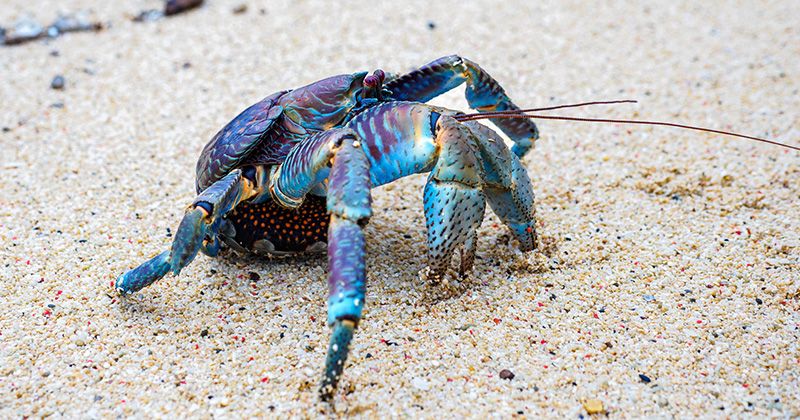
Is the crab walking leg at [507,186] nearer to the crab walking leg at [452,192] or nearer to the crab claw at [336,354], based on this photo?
the crab walking leg at [452,192]

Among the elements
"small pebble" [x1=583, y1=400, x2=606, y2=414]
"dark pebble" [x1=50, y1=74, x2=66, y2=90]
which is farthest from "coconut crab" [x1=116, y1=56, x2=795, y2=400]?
"dark pebble" [x1=50, y1=74, x2=66, y2=90]

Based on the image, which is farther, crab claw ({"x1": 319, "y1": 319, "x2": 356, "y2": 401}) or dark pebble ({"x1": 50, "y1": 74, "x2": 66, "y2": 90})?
dark pebble ({"x1": 50, "y1": 74, "x2": 66, "y2": 90})

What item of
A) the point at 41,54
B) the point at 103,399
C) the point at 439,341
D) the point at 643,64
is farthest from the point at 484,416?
the point at 41,54

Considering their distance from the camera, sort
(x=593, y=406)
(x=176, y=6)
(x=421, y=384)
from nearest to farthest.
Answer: (x=593, y=406), (x=421, y=384), (x=176, y=6)

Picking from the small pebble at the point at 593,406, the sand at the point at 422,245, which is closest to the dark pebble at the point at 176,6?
the sand at the point at 422,245

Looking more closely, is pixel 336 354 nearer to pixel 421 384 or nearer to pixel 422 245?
pixel 421 384

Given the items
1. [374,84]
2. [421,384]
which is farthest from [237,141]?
[421,384]

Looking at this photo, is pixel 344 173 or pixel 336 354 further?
pixel 344 173

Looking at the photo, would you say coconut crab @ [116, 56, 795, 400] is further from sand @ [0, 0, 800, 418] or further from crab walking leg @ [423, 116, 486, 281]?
sand @ [0, 0, 800, 418]
